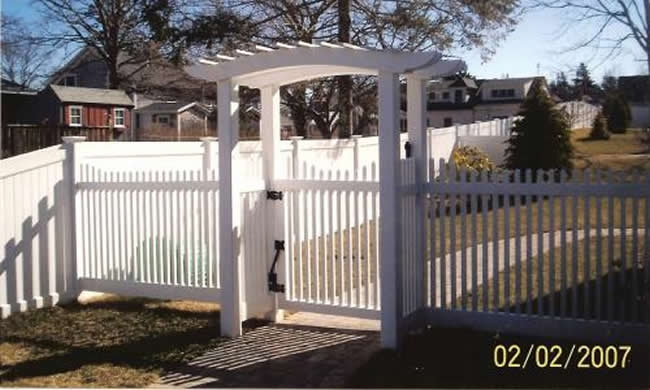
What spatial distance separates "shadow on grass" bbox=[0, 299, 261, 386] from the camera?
4992 millimetres

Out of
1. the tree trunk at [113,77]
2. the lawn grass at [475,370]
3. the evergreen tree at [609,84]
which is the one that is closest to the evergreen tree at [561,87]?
the evergreen tree at [609,84]

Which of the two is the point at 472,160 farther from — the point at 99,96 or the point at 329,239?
the point at 99,96

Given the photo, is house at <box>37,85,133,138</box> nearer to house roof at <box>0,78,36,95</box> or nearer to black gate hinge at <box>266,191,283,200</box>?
house roof at <box>0,78,36,95</box>

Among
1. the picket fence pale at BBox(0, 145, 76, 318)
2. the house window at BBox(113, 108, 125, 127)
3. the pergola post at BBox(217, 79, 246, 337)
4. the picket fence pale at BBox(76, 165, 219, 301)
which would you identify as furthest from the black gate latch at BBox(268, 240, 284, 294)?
the house window at BBox(113, 108, 125, 127)

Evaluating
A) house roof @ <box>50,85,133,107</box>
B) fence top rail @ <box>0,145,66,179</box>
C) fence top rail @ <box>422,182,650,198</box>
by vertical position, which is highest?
house roof @ <box>50,85,133,107</box>

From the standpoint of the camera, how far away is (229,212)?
5.61 meters

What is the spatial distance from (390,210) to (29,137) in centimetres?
918

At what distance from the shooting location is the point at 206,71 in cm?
562

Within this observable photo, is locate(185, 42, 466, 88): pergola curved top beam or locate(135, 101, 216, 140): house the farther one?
locate(135, 101, 216, 140): house

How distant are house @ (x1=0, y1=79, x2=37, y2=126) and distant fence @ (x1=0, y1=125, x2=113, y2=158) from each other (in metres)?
4.24

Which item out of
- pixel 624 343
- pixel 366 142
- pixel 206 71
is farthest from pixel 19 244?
pixel 366 142

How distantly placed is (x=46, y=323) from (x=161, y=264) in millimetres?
1163

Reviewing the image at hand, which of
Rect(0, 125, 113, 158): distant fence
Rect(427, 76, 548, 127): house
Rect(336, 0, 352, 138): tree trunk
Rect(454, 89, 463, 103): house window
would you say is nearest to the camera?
Rect(0, 125, 113, 158): distant fence

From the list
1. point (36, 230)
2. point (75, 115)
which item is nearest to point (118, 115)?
point (75, 115)
